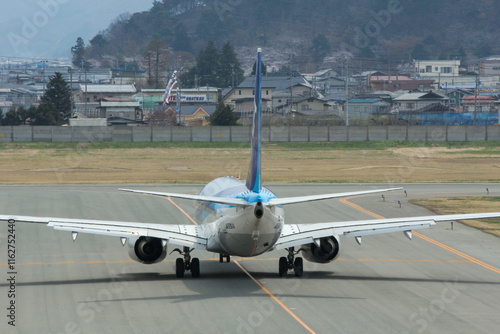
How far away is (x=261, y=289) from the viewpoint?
104 ft

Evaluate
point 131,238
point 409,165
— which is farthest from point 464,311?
point 409,165

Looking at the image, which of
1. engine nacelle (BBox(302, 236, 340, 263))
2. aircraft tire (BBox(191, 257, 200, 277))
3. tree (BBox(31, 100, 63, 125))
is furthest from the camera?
tree (BBox(31, 100, 63, 125))

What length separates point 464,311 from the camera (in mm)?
28344

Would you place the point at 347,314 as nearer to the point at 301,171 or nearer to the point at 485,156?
the point at 301,171

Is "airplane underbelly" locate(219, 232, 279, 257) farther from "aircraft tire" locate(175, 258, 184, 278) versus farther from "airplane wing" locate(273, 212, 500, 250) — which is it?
"aircraft tire" locate(175, 258, 184, 278)

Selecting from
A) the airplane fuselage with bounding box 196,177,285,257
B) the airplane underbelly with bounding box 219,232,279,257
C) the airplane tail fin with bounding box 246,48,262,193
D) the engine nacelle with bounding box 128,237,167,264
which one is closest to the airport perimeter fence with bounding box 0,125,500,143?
the engine nacelle with bounding box 128,237,167,264

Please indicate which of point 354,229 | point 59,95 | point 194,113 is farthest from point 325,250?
point 194,113

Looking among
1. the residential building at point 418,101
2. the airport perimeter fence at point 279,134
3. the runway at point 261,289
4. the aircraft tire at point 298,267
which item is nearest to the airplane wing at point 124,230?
the runway at point 261,289

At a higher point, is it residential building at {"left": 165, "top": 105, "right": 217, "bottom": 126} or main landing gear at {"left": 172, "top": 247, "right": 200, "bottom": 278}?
residential building at {"left": 165, "top": 105, "right": 217, "bottom": 126}

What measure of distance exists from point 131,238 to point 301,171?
62857mm

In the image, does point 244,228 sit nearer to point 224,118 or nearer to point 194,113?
point 224,118

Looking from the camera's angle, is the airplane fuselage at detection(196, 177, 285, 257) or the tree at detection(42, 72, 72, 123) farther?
the tree at detection(42, 72, 72, 123)

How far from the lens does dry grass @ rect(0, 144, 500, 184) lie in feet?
286

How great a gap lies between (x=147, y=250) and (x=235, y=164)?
68.9 meters
